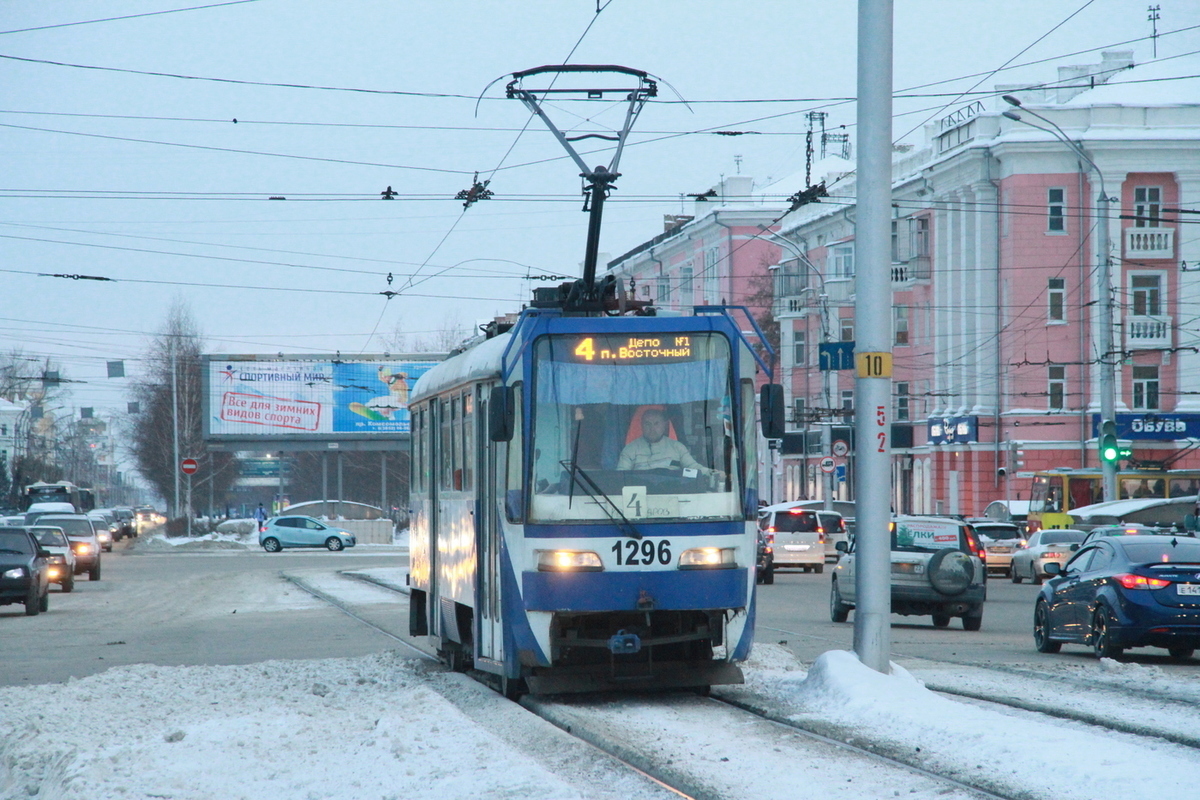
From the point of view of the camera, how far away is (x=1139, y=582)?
16125 millimetres

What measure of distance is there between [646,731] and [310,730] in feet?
7.16

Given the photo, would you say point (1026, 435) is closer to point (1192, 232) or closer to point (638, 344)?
point (1192, 232)

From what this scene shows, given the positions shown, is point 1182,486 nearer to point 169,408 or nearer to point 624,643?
point 624,643

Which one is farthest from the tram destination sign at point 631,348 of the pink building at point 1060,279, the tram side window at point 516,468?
the pink building at point 1060,279

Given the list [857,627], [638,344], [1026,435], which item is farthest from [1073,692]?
[1026,435]

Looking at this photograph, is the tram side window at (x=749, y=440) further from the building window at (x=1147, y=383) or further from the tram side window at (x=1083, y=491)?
the building window at (x=1147, y=383)

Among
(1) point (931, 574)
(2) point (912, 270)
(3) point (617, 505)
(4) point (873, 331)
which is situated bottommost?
(1) point (931, 574)

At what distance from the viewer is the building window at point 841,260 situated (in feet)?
206

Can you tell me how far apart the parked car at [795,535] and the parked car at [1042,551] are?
4.96m

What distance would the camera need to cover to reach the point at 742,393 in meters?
12.2

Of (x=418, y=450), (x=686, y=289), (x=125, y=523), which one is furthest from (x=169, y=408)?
(x=418, y=450)

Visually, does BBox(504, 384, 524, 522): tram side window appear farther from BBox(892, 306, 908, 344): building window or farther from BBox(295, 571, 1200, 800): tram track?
BBox(892, 306, 908, 344): building window

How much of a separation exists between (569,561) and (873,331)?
3.21 meters

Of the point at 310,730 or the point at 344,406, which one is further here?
the point at 344,406
